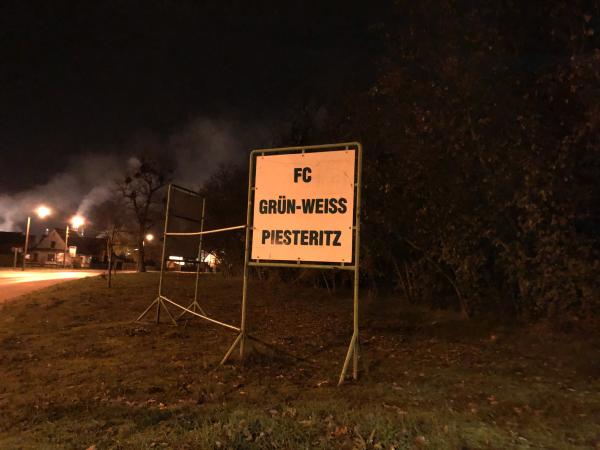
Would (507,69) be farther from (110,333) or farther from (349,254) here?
(110,333)

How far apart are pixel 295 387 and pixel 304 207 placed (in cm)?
215

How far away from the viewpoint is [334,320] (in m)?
10.9

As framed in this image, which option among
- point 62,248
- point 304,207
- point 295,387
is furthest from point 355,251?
point 62,248

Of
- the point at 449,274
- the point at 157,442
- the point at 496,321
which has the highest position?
the point at 449,274

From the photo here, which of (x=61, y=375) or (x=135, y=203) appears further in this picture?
(x=135, y=203)

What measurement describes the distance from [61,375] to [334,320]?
19.5 feet

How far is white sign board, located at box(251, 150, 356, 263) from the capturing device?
619 cm

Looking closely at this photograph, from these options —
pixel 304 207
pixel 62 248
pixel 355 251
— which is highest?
pixel 62 248

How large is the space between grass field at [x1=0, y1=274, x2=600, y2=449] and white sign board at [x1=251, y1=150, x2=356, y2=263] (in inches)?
59.6

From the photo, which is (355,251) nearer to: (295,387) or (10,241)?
(295,387)

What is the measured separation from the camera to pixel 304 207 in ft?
21.1

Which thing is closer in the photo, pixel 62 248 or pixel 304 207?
pixel 304 207

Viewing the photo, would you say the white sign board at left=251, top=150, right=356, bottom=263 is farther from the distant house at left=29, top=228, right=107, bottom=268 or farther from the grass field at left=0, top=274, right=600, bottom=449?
the distant house at left=29, top=228, right=107, bottom=268

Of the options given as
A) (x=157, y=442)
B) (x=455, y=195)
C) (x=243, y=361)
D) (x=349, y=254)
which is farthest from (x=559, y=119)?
(x=157, y=442)
